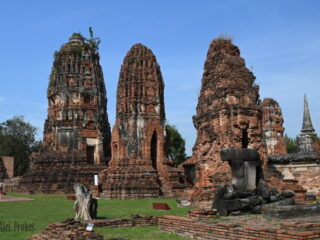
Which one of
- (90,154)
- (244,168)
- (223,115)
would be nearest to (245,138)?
(223,115)

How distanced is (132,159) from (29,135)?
33.3 m

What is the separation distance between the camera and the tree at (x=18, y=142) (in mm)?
51438

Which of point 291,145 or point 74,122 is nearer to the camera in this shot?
point 74,122

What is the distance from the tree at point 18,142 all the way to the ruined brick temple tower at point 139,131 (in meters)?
28.2

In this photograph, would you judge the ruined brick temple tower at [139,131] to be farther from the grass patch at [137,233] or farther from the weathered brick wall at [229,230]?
the weathered brick wall at [229,230]

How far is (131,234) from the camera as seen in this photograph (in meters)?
9.86

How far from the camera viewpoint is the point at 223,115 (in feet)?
56.3

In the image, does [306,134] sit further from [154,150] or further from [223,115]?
[223,115]

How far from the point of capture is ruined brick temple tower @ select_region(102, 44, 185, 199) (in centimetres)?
2525

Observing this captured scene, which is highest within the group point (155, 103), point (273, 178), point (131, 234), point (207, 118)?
point (155, 103)

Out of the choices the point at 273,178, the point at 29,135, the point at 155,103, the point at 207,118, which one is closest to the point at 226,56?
A: the point at 207,118

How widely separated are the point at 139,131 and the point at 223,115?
33.2 feet

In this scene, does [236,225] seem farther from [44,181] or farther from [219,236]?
[44,181]

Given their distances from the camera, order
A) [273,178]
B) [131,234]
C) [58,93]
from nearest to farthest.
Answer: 1. [131,234]
2. [273,178]
3. [58,93]
